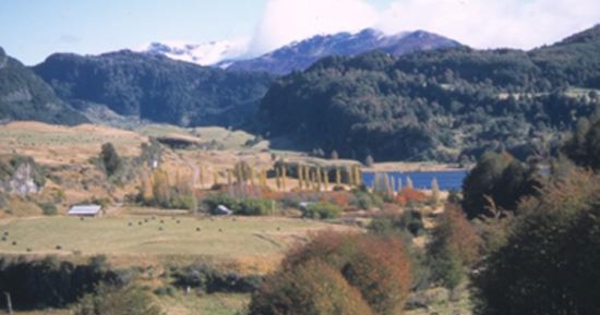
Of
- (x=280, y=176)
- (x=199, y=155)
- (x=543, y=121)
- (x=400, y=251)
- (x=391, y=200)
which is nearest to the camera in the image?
(x=400, y=251)

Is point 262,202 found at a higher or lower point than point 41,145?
lower

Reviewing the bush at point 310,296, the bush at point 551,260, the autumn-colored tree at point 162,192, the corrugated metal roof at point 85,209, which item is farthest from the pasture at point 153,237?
the bush at point 551,260

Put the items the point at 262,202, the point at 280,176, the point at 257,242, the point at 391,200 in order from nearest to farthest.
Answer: the point at 257,242
the point at 262,202
the point at 391,200
the point at 280,176

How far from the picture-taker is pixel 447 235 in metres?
44.0

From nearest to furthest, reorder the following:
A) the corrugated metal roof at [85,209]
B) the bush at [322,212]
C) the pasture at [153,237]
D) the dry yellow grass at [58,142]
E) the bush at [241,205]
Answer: the pasture at [153,237], the corrugated metal roof at [85,209], the bush at [322,212], the bush at [241,205], the dry yellow grass at [58,142]

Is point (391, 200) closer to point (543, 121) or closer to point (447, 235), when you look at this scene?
point (447, 235)

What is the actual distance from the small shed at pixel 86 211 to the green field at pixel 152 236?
8.73 feet

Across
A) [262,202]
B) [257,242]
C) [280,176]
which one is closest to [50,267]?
[257,242]

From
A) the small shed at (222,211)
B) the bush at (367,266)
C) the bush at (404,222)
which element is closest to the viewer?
the bush at (367,266)

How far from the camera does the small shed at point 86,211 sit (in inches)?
2640

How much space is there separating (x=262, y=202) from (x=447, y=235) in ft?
113

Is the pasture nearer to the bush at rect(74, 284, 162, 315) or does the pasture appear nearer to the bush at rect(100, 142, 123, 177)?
the bush at rect(74, 284, 162, 315)

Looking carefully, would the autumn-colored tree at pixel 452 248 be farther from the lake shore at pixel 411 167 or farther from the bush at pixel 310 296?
the lake shore at pixel 411 167

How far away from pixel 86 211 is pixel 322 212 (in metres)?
18.2
